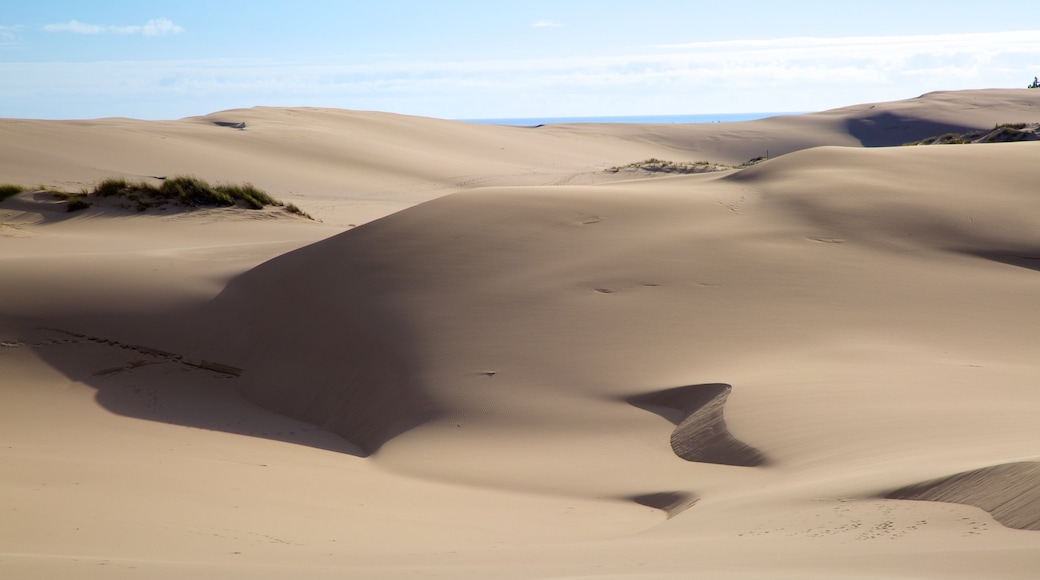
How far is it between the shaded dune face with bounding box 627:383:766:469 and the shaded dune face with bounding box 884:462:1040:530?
1388 mm

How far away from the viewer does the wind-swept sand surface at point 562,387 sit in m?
3.79

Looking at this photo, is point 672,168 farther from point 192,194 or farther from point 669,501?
point 669,501

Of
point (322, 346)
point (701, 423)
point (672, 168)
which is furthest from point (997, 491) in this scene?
point (672, 168)

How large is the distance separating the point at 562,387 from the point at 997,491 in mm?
3571

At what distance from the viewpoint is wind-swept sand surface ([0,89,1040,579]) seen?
3795 mm

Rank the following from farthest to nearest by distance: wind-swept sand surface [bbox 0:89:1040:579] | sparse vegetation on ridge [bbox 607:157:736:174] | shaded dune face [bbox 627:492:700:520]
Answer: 1. sparse vegetation on ridge [bbox 607:157:736:174]
2. shaded dune face [bbox 627:492:700:520]
3. wind-swept sand surface [bbox 0:89:1040:579]

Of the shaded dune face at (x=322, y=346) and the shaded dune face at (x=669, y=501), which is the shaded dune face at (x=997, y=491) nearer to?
the shaded dune face at (x=669, y=501)

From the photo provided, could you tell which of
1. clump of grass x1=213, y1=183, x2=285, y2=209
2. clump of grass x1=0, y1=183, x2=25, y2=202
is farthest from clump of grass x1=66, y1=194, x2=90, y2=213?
clump of grass x1=213, y1=183, x2=285, y2=209

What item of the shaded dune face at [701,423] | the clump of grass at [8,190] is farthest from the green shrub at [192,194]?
the shaded dune face at [701,423]

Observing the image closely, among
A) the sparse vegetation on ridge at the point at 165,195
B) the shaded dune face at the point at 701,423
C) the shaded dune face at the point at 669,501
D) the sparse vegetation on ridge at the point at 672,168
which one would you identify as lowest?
the shaded dune face at the point at 669,501

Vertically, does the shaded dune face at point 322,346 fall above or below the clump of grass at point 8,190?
below

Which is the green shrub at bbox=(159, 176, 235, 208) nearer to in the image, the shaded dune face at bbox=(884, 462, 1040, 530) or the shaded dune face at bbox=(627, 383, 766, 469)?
the shaded dune face at bbox=(627, 383, 766, 469)

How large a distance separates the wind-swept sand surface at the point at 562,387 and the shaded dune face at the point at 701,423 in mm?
21

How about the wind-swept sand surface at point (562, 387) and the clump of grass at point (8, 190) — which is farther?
the clump of grass at point (8, 190)
